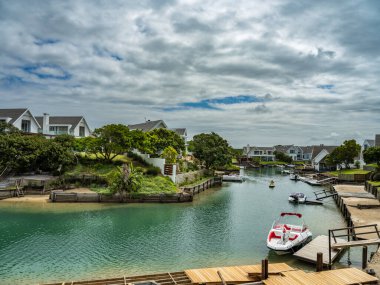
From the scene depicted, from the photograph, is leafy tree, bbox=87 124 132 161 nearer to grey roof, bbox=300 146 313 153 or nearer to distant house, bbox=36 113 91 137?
distant house, bbox=36 113 91 137

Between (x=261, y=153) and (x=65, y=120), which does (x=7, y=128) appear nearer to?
(x=65, y=120)

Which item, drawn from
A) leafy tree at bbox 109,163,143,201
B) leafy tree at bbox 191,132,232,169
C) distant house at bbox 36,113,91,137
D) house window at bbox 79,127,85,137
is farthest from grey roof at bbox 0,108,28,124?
leafy tree at bbox 191,132,232,169

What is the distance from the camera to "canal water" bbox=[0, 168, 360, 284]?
21.4 meters

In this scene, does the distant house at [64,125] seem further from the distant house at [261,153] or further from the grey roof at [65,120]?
the distant house at [261,153]

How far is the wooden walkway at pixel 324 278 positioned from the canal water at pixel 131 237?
16.3ft

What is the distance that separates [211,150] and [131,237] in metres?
47.5

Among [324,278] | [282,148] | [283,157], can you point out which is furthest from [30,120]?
[282,148]

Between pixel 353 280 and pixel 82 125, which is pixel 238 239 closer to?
pixel 353 280

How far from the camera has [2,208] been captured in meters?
38.1

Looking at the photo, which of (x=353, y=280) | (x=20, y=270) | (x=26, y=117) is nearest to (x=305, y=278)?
(x=353, y=280)

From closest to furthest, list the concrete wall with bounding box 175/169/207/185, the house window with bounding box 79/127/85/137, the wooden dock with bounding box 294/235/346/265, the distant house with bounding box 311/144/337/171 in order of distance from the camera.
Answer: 1. the wooden dock with bounding box 294/235/346/265
2. the concrete wall with bounding box 175/169/207/185
3. the house window with bounding box 79/127/85/137
4. the distant house with bounding box 311/144/337/171

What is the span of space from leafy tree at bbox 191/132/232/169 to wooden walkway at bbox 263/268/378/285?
56.9 metres

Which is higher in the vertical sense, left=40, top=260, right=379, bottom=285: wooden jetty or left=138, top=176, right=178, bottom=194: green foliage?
left=138, top=176, right=178, bottom=194: green foliage

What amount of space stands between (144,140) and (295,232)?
34484mm
